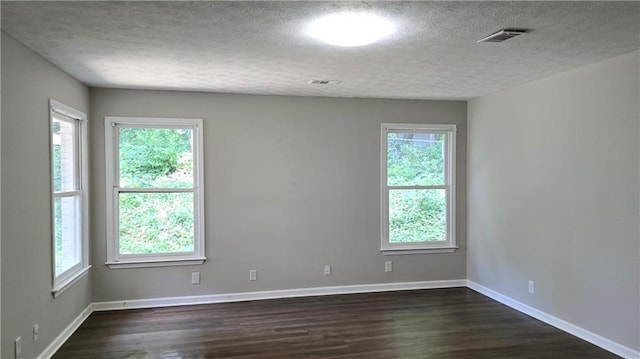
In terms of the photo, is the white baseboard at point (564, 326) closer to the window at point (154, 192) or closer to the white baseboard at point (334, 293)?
the white baseboard at point (334, 293)

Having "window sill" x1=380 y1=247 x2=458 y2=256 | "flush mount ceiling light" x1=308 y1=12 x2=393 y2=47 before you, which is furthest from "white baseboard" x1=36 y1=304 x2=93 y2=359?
"window sill" x1=380 y1=247 x2=458 y2=256

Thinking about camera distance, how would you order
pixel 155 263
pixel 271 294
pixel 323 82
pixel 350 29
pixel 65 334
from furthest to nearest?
pixel 271 294 < pixel 155 263 < pixel 323 82 < pixel 65 334 < pixel 350 29

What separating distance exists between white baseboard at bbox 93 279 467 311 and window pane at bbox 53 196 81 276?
75cm

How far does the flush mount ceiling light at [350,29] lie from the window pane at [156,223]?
2.72 metres

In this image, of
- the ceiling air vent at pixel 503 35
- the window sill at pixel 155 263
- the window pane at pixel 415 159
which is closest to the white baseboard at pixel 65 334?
the window sill at pixel 155 263

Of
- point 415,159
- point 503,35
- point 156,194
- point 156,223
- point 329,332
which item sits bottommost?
point 329,332

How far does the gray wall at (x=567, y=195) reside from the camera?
→ 3.46m

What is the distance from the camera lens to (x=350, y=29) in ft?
8.96

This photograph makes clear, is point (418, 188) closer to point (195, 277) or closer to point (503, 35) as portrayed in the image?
point (195, 277)

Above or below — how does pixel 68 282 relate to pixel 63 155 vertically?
below

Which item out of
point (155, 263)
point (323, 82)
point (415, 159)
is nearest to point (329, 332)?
point (155, 263)

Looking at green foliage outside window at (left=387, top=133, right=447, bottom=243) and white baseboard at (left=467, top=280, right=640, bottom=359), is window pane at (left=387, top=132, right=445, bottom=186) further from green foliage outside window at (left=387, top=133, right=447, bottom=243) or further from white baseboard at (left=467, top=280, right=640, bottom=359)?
white baseboard at (left=467, top=280, right=640, bottom=359)

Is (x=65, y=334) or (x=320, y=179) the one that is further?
(x=320, y=179)

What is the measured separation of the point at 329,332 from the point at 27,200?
256 cm
